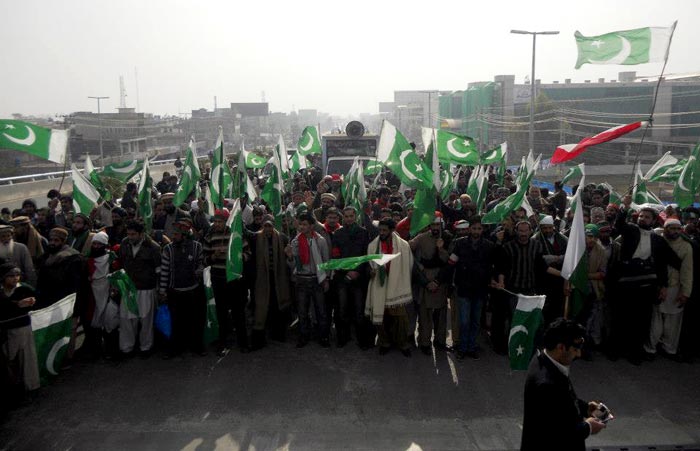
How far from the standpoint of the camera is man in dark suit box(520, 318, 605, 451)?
315cm

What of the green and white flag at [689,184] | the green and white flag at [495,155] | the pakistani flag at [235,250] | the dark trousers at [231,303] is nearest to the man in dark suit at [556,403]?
the pakistani flag at [235,250]

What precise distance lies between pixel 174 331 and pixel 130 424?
1.74m

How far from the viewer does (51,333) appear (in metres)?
6.05

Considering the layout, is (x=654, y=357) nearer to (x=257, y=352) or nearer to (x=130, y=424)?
(x=257, y=352)

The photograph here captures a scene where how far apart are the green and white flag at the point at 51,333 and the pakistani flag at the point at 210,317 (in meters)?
1.44

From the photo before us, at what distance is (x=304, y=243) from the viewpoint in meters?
7.28

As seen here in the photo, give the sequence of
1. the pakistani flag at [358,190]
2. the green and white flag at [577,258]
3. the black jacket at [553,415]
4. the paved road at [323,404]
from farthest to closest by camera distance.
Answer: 1. the pakistani flag at [358,190]
2. the green and white flag at [577,258]
3. the paved road at [323,404]
4. the black jacket at [553,415]

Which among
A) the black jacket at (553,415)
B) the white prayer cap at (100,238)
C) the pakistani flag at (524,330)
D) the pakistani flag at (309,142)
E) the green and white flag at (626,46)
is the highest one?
the green and white flag at (626,46)

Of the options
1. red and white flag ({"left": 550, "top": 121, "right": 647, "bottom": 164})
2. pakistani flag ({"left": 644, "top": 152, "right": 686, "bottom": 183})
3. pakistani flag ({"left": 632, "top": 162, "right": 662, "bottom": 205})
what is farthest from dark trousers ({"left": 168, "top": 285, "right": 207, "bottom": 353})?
pakistani flag ({"left": 644, "top": 152, "right": 686, "bottom": 183})

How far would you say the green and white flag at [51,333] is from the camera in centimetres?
589

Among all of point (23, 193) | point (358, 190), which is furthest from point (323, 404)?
point (23, 193)

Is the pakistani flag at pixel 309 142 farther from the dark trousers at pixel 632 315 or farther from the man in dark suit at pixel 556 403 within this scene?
the man in dark suit at pixel 556 403

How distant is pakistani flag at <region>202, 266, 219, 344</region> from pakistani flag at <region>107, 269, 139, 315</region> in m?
0.85

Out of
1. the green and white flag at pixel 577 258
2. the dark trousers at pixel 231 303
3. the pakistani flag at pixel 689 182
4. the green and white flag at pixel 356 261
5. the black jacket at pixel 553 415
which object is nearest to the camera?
the black jacket at pixel 553 415
